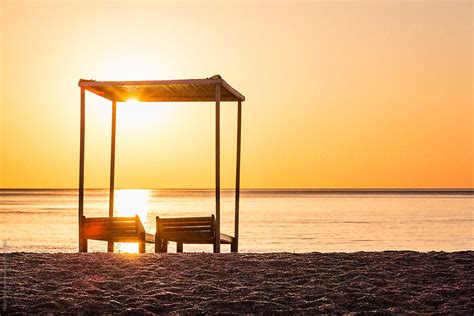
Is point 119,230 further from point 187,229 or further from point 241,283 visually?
point 241,283

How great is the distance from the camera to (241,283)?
29.4 ft

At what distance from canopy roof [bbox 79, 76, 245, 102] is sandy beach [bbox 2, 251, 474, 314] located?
9.04ft

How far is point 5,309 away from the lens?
24.8 ft

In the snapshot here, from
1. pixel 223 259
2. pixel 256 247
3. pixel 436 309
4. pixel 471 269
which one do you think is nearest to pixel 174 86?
pixel 223 259

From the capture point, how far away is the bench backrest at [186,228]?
13.0 meters

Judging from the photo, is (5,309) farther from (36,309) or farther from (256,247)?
(256,247)

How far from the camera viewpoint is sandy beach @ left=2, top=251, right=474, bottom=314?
765 centimetres

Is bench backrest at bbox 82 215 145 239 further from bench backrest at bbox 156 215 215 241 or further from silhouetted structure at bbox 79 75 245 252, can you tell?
bench backrest at bbox 156 215 215 241

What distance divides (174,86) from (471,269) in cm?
549

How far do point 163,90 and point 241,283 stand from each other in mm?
5341

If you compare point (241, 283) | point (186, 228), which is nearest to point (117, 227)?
point (186, 228)

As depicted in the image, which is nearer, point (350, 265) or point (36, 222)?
point (350, 265)

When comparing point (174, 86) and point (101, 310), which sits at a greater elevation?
point (174, 86)

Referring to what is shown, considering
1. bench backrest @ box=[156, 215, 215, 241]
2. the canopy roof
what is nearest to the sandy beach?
bench backrest @ box=[156, 215, 215, 241]
